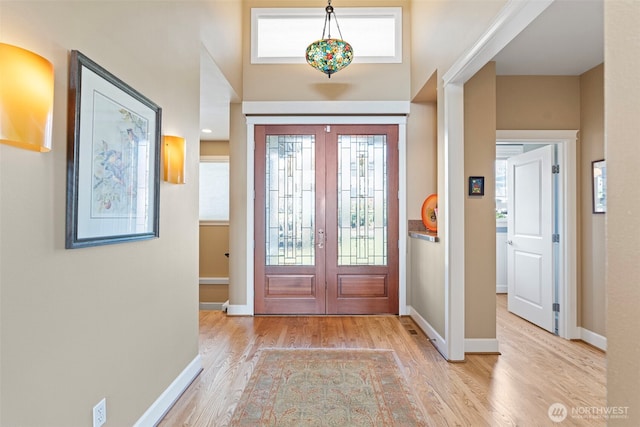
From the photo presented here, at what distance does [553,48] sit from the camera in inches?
123

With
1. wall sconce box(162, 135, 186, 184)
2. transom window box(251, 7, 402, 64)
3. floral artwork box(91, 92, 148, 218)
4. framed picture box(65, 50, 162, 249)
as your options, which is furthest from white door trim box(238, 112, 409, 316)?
floral artwork box(91, 92, 148, 218)

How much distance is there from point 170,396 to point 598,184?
408cm

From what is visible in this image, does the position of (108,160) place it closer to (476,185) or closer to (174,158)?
(174,158)

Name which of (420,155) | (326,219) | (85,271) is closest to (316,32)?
(420,155)

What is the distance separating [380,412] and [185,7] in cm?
302

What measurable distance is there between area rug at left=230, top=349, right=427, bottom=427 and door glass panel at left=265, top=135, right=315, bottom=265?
1.50 meters

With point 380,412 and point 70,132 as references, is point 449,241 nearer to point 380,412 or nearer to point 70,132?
point 380,412

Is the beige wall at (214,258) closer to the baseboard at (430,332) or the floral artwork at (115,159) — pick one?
the baseboard at (430,332)

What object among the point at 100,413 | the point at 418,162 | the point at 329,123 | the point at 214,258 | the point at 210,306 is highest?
the point at 329,123

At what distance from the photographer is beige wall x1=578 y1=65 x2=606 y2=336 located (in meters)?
3.41

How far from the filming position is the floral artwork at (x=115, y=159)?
5.07ft

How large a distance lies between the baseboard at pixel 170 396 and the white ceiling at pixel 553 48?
8.38ft

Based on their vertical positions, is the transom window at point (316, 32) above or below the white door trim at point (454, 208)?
above

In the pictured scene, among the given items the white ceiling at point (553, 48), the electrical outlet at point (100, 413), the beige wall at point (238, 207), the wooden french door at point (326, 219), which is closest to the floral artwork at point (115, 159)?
the electrical outlet at point (100, 413)
